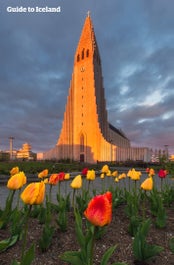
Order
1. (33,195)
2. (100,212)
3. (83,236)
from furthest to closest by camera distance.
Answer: (83,236)
(33,195)
(100,212)

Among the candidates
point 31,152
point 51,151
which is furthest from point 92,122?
point 31,152

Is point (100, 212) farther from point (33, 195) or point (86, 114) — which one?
point (86, 114)

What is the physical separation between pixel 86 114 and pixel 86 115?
9.6 inches

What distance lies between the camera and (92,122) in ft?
203

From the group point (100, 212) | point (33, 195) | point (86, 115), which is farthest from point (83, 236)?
point (86, 115)

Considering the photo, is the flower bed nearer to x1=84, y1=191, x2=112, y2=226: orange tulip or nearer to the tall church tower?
x1=84, y1=191, x2=112, y2=226: orange tulip

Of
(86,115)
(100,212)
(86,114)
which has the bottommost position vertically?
(100,212)

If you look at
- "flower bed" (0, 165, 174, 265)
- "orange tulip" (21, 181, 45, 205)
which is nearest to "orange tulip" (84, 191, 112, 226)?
"flower bed" (0, 165, 174, 265)

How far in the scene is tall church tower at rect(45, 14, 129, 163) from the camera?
61.6m

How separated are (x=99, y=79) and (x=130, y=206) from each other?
65324 mm

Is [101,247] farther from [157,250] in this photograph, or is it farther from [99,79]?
[99,79]

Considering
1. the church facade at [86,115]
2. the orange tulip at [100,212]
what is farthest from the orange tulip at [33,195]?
the church facade at [86,115]

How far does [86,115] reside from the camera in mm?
63281

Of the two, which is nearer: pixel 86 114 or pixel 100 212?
pixel 100 212
